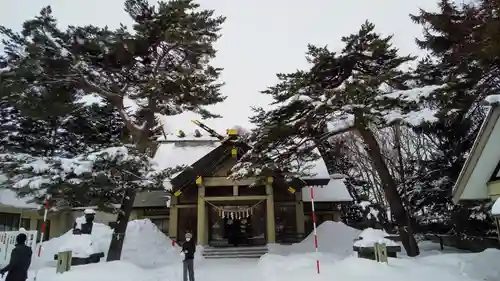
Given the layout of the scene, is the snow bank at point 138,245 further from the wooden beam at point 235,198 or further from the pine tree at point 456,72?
the pine tree at point 456,72

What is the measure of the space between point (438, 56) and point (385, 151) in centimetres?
1079

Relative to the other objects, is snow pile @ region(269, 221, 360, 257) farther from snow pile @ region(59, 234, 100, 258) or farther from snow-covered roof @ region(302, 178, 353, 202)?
snow pile @ region(59, 234, 100, 258)

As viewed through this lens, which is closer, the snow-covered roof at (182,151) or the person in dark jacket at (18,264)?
the person in dark jacket at (18,264)

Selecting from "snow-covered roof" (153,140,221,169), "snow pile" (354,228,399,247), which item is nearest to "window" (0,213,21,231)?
"snow-covered roof" (153,140,221,169)

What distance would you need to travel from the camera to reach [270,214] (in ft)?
52.2

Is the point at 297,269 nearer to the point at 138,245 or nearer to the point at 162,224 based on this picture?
the point at 138,245

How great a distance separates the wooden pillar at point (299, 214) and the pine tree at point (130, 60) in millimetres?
7136

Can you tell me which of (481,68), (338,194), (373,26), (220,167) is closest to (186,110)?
(220,167)

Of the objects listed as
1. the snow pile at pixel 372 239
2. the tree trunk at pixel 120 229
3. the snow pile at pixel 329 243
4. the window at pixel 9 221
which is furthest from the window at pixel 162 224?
the snow pile at pixel 372 239

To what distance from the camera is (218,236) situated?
18469 millimetres

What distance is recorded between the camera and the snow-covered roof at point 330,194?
18.1 meters

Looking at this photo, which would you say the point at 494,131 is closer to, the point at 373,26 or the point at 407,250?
the point at 373,26

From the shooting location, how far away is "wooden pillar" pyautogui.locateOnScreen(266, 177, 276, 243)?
612 inches

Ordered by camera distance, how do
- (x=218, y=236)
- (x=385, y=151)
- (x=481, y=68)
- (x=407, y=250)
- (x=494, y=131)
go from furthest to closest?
1. (x=385, y=151)
2. (x=218, y=236)
3. (x=407, y=250)
4. (x=481, y=68)
5. (x=494, y=131)
